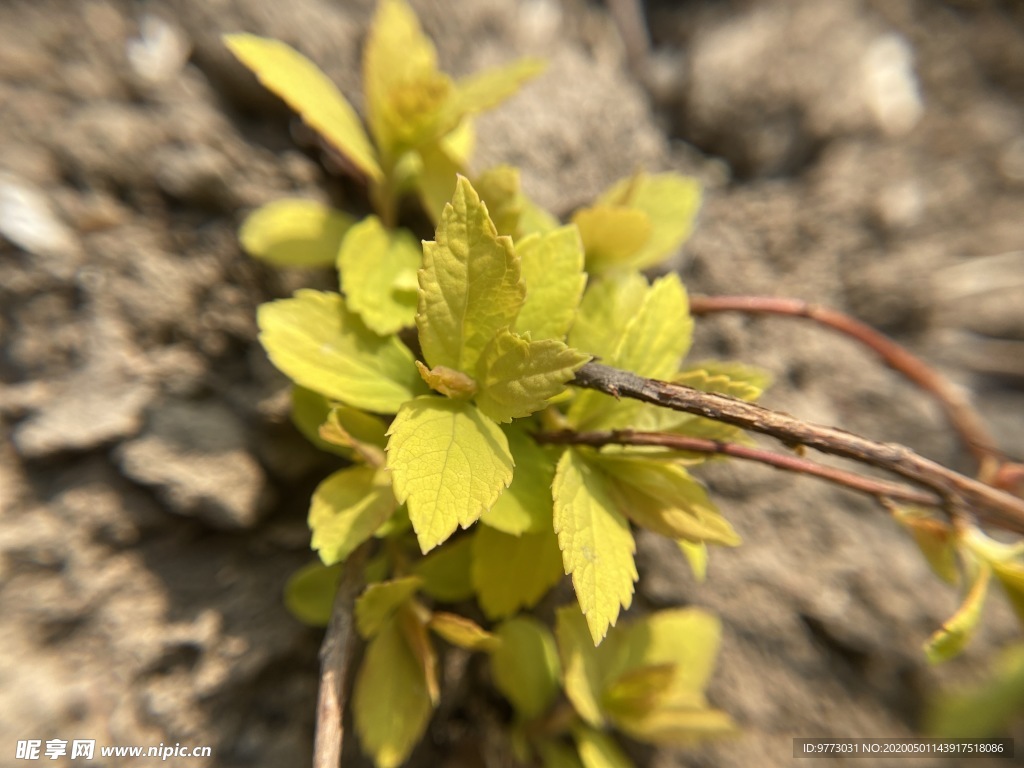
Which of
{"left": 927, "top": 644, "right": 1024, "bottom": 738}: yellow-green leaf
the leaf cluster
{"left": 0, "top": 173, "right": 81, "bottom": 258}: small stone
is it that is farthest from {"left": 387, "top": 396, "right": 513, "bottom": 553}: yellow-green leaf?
{"left": 927, "top": 644, "right": 1024, "bottom": 738}: yellow-green leaf

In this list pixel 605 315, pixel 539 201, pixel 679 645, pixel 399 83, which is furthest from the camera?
pixel 539 201

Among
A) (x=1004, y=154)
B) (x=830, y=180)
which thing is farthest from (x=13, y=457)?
(x=1004, y=154)

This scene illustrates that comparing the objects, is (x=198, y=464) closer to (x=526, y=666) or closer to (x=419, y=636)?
(x=419, y=636)

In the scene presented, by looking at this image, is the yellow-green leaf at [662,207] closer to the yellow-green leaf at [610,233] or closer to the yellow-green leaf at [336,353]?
the yellow-green leaf at [610,233]

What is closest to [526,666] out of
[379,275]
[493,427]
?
[493,427]

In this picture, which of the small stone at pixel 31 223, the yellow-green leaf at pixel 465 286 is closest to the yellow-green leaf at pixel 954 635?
the yellow-green leaf at pixel 465 286

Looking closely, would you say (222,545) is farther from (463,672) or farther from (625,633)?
(625,633)

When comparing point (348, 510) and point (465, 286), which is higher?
point (465, 286)
